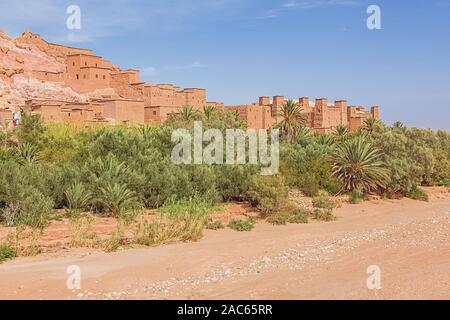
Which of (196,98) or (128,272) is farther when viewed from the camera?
(196,98)

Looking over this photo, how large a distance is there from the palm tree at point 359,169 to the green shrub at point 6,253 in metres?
15.1

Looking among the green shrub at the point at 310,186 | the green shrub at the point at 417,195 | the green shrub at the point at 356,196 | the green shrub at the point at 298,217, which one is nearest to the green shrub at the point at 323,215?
the green shrub at the point at 298,217

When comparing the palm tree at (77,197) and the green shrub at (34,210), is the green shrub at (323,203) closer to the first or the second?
the palm tree at (77,197)

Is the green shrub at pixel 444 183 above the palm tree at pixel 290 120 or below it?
below

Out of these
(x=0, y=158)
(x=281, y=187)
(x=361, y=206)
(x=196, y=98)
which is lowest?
(x=361, y=206)

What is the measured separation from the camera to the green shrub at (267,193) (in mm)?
15742

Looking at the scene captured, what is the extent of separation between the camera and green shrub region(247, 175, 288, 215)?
15.7 metres

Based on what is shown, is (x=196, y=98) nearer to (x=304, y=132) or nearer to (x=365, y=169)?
(x=304, y=132)

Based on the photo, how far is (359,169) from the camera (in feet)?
→ 68.8

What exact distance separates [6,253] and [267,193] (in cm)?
879

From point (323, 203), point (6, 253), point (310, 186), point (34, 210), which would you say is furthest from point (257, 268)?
point (310, 186)

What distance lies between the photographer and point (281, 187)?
639 inches
